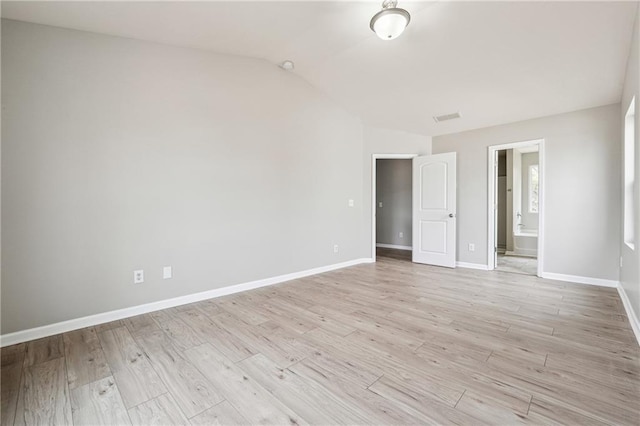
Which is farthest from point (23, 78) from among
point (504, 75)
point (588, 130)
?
point (588, 130)

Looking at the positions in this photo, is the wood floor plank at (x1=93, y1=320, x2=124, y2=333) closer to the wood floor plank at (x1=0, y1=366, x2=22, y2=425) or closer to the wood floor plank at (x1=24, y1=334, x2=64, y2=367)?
the wood floor plank at (x1=24, y1=334, x2=64, y2=367)

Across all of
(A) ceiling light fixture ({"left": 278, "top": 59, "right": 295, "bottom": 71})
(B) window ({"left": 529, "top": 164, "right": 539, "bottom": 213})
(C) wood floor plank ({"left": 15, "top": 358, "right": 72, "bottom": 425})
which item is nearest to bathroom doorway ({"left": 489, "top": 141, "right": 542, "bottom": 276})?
(B) window ({"left": 529, "top": 164, "right": 539, "bottom": 213})

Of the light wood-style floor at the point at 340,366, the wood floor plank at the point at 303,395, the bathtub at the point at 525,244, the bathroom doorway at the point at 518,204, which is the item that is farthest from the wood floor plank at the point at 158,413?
the bathtub at the point at 525,244

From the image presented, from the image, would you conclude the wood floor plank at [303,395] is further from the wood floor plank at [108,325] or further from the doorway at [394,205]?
the doorway at [394,205]

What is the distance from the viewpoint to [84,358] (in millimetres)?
2023

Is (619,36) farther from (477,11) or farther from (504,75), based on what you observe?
(477,11)

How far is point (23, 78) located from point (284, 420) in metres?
3.13

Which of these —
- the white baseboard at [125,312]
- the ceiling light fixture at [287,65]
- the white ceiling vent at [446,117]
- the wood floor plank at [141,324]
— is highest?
the ceiling light fixture at [287,65]

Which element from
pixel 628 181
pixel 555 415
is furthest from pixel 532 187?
pixel 555 415

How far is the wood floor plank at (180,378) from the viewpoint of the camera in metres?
1.55

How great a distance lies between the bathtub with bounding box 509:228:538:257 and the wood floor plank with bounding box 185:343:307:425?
253 inches

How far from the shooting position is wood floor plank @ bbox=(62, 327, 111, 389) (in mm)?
1796

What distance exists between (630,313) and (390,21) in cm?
336

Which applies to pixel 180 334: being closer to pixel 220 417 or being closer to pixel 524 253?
pixel 220 417
